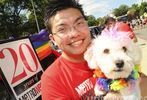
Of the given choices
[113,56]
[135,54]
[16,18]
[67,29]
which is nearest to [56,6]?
[67,29]

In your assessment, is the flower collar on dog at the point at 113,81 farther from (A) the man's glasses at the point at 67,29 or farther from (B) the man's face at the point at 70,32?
(A) the man's glasses at the point at 67,29

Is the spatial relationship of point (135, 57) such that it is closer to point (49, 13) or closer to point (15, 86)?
point (49, 13)

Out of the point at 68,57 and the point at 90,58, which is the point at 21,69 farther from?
the point at 90,58

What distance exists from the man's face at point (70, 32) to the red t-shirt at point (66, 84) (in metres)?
0.17

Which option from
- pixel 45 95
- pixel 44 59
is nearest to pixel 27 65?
pixel 44 59

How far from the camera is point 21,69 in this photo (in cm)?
377

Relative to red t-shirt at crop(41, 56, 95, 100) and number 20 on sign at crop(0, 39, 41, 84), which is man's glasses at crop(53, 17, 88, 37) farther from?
number 20 on sign at crop(0, 39, 41, 84)

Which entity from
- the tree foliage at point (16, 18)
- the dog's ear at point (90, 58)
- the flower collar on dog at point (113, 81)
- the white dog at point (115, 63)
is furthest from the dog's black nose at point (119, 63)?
the tree foliage at point (16, 18)

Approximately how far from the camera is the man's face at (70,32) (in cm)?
304

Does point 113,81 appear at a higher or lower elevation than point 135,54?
lower

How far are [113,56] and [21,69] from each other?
49.4 inches

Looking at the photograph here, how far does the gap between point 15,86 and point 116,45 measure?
1.23 meters

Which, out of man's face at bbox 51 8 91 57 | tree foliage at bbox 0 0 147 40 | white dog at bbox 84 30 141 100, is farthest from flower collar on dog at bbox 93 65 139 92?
tree foliage at bbox 0 0 147 40

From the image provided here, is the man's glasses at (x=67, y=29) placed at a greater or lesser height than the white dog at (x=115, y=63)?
greater
